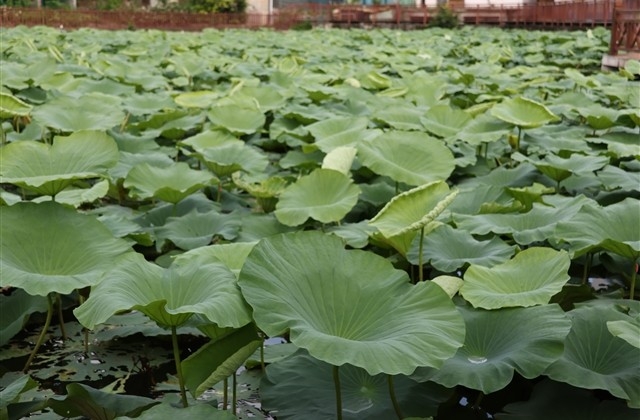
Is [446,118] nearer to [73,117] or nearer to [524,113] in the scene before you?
[524,113]

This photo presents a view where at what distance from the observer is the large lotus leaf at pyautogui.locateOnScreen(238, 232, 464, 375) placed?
1027 millimetres

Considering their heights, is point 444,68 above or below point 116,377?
above

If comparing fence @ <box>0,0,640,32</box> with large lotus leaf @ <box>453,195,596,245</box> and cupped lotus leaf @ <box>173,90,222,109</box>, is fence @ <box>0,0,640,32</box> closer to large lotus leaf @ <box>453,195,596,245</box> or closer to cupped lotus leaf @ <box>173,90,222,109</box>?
cupped lotus leaf @ <box>173,90,222,109</box>

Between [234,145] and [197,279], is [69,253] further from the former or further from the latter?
[234,145]

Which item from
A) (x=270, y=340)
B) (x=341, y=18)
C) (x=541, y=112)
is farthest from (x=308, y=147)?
(x=341, y=18)

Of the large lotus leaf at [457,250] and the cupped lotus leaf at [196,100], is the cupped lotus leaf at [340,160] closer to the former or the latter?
the large lotus leaf at [457,250]

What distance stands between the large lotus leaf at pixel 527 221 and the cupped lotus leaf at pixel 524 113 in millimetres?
957

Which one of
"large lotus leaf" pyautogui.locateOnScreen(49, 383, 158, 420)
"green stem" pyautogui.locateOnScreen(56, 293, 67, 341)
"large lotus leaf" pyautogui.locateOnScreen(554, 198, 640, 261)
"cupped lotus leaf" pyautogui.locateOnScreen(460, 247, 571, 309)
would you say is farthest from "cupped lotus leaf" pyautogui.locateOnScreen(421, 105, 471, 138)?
"large lotus leaf" pyautogui.locateOnScreen(49, 383, 158, 420)

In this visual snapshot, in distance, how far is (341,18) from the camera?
76.7 ft

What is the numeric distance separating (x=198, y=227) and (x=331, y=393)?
0.89 metres

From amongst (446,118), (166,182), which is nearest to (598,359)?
(166,182)

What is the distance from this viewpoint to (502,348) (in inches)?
49.6

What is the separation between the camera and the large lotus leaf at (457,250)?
1.66m

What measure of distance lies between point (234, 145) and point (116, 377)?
1.26 meters
